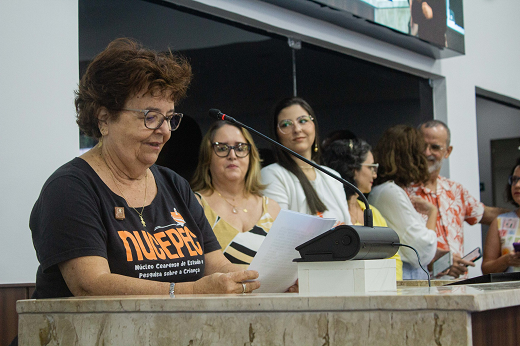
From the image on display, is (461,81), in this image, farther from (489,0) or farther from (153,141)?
(153,141)

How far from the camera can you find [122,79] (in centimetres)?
176

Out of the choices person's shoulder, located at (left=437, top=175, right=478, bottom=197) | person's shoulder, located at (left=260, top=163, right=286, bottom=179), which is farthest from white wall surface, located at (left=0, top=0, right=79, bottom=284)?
person's shoulder, located at (left=437, top=175, right=478, bottom=197)

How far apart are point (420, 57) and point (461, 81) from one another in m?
0.72

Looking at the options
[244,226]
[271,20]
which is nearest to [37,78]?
[244,226]

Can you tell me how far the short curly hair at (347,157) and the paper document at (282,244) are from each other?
195 centimetres

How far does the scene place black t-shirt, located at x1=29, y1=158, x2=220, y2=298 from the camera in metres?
1.52

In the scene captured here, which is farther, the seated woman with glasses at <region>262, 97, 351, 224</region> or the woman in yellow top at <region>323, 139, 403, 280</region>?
the woman in yellow top at <region>323, 139, 403, 280</region>

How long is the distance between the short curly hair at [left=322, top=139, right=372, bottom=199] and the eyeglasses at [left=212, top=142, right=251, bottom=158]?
0.86 metres

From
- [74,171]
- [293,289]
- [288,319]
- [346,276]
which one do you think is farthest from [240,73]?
[288,319]

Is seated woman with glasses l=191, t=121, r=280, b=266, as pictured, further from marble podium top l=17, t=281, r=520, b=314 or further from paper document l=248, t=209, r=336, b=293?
marble podium top l=17, t=281, r=520, b=314

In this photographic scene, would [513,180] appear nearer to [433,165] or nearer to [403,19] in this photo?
[433,165]

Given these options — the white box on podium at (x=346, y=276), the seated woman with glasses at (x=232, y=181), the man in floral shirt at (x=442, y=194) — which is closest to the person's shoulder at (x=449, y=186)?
the man in floral shirt at (x=442, y=194)

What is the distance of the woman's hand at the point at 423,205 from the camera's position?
3979 mm

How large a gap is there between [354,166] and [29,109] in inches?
77.4
